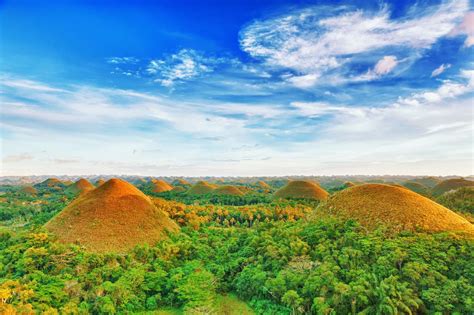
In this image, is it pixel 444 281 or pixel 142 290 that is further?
pixel 142 290

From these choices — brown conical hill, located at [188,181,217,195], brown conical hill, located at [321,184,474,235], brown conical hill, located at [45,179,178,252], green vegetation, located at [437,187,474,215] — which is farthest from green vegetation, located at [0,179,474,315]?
brown conical hill, located at [188,181,217,195]

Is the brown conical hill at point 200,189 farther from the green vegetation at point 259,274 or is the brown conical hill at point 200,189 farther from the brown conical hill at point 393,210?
the green vegetation at point 259,274

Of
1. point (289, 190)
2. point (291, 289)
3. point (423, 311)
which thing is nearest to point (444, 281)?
point (423, 311)

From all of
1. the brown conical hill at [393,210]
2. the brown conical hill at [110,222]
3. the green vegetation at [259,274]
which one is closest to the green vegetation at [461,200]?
the brown conical hill at [393,210]

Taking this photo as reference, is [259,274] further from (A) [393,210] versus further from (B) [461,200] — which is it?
(B) [461,200]

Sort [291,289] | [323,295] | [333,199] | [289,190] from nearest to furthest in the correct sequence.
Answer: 1. [323,295]
2. [291,289]
3. [333,199]
4. [289,190]

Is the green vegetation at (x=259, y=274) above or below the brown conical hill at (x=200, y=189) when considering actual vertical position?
below

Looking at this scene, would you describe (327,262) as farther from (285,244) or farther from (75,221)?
(75,221)
